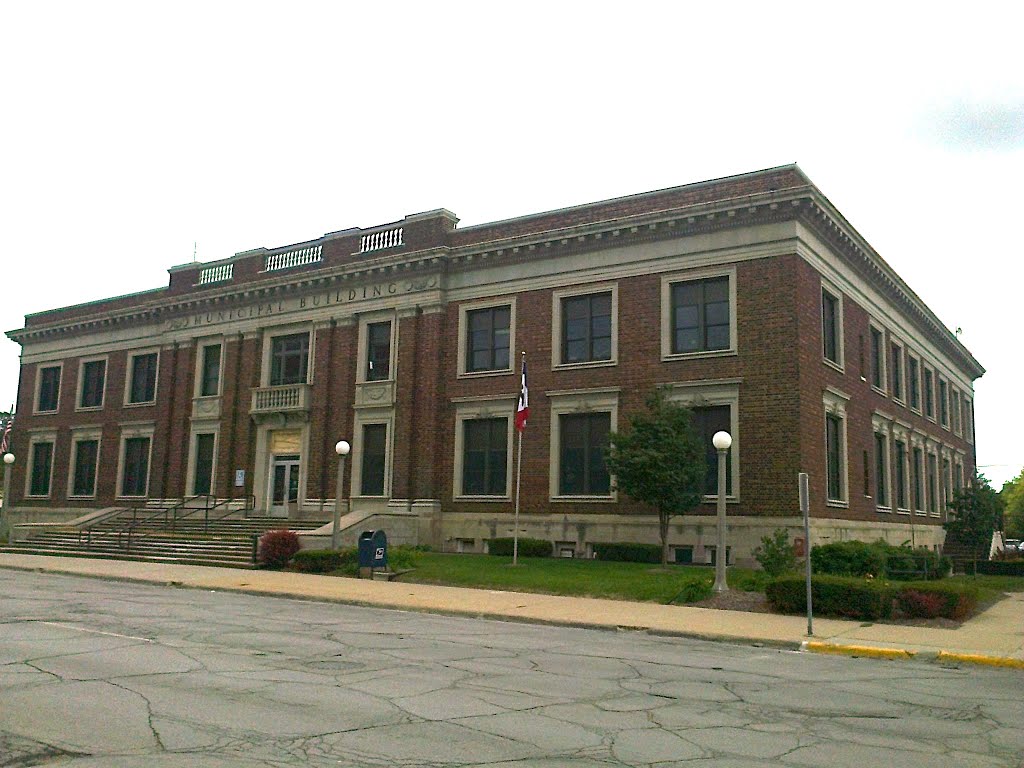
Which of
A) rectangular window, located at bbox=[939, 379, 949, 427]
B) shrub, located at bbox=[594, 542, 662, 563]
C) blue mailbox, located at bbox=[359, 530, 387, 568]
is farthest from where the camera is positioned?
rectangular window, located at bbox=[939, 379, 949, 427]

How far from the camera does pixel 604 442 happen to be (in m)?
31.3

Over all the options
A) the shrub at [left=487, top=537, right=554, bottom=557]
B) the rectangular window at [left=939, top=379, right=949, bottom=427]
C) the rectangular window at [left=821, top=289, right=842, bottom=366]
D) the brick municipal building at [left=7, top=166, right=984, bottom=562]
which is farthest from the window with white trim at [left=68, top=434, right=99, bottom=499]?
the rectangular window at [left=939, top=379, right=949, bottom=427]

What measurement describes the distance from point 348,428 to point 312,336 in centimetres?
427

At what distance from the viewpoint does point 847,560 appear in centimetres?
2383

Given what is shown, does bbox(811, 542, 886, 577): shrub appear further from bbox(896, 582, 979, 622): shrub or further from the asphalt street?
the asphalt street

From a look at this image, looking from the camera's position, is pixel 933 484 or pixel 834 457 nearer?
pixel 834 457

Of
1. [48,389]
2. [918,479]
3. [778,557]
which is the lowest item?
[778,557]

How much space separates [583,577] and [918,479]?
23.8 m

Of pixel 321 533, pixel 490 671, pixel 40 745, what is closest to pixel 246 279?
pixel 321 533

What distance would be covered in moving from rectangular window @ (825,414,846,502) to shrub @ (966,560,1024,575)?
6948 mm

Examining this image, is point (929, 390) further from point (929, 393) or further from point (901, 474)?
point (901, 474)

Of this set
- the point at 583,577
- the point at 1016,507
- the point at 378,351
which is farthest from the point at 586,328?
the point at 1016,507

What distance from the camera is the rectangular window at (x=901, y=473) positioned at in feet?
127

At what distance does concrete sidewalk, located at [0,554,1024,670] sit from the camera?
1490cm
